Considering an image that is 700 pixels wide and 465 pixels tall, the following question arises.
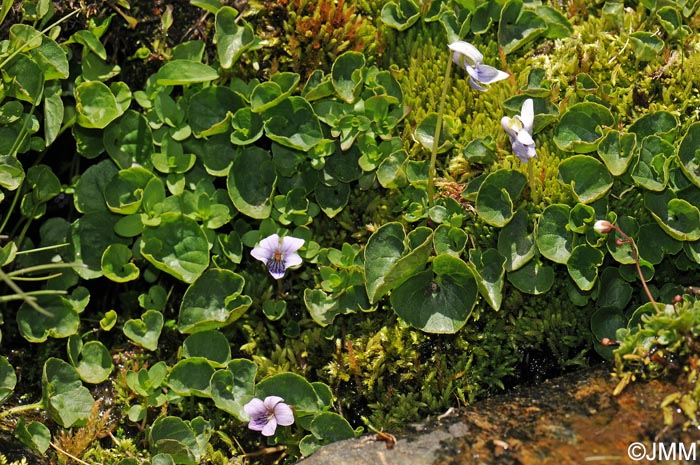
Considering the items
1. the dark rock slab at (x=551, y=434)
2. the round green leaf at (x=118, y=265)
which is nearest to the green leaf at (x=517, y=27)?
the dark rock slab at (x=551, y=434)

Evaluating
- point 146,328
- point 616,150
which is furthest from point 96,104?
point 616,150

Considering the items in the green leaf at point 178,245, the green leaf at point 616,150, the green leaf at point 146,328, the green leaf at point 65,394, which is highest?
the green leaf at point 616,150

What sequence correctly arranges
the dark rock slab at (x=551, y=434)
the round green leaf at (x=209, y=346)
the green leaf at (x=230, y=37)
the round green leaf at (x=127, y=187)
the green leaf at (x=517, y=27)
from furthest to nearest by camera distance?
the green leaf at (x=517, y=27)
the green leaf at (x=230, y=37)
the round green leaf at (x=127, y=187)
the round green leaf at (x=209, y=346)
the dark rock slab at (x=551, y=434)

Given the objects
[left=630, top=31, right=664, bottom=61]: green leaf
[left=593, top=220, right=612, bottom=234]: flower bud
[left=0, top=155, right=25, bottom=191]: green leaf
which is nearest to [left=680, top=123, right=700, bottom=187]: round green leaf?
[left=593, top=220, right=612, bottom=234]: flower bud

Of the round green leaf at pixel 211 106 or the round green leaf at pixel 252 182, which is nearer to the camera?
the round green leaf at pixel 252 182

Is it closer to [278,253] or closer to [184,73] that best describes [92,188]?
[184,73]

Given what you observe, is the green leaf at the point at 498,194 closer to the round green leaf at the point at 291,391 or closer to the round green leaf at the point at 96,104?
the round green leaf at the point at 291,391

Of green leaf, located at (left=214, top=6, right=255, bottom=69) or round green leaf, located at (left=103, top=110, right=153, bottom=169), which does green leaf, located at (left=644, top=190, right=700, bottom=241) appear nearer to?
green leaf, located at (left=214, top=6, right=255, bottom=69)
